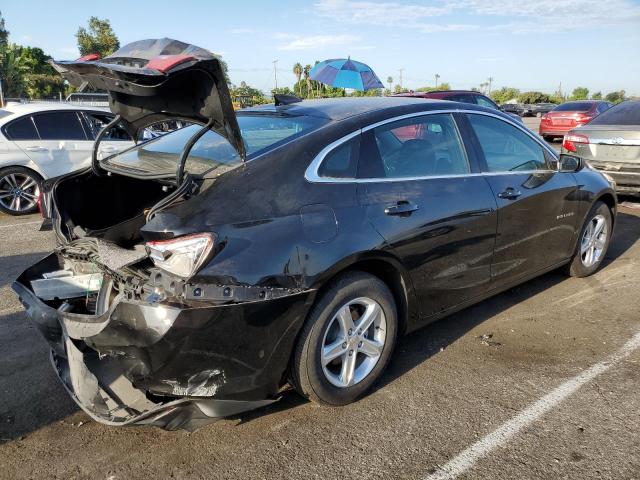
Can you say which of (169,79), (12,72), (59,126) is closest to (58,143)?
(59,126)

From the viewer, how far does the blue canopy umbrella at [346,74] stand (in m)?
17.4

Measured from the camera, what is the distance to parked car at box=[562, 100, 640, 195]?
7.21 m

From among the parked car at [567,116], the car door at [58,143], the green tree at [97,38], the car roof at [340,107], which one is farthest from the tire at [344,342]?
the green tree at [97,38]

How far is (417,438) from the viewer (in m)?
2.67

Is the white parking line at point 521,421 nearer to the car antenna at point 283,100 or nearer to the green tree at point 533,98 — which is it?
the car antenna at point 283,100

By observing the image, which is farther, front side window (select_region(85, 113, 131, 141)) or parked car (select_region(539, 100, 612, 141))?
parked car (select_region(539, 100, 612, 141))

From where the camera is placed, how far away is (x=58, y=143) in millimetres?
8023

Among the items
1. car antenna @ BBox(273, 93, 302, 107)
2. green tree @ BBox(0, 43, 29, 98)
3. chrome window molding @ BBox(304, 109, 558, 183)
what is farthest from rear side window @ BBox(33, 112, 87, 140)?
green tree @ BBox(0, 43, 29, 98)

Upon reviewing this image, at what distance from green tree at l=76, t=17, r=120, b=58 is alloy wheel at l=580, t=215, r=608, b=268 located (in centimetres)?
5507

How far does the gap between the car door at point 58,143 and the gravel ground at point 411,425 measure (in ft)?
15.6

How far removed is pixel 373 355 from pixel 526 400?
3.00 feet

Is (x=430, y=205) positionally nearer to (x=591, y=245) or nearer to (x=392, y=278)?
(x=392, y=278)

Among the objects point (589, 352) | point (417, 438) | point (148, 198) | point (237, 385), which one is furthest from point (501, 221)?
point (148, 198)

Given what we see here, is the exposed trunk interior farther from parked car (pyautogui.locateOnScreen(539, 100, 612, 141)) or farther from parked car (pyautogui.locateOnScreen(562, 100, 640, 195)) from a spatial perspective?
parked car (pyautogui.locateOnScreen(539, 100, 612, 141))
